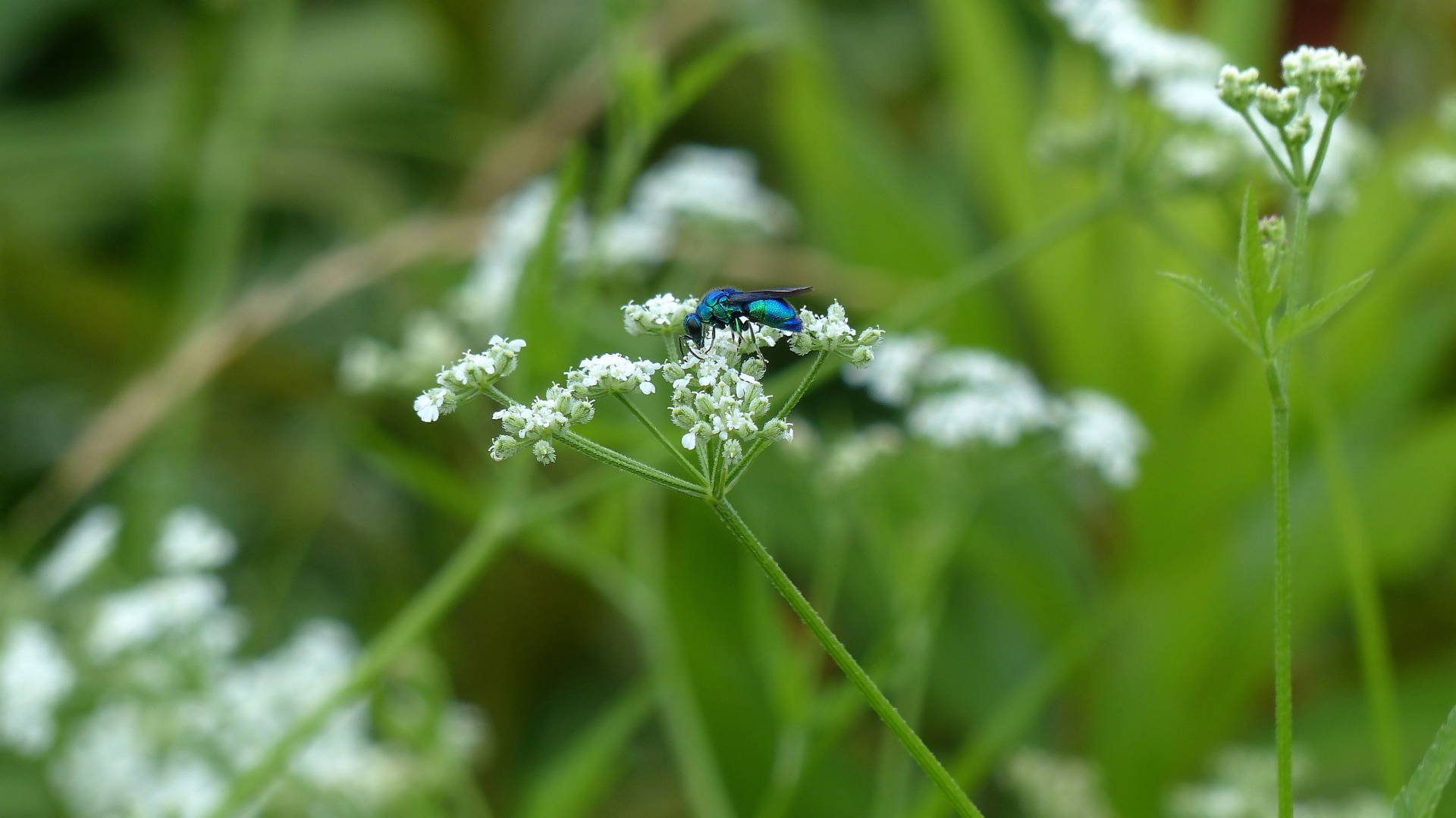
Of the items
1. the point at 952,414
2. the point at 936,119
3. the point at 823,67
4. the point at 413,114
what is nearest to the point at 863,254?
the point at 823,67

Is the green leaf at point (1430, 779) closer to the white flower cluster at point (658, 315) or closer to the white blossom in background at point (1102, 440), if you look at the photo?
the white flower cluster at point (658, 315)

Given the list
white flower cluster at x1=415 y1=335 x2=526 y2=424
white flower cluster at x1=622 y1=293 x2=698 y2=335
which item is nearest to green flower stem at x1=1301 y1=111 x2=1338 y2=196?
white flower cluster at x1=622 y1=293 x2=698 y2=335

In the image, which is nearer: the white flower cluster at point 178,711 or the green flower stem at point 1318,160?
the green flower stem at point 1318,160

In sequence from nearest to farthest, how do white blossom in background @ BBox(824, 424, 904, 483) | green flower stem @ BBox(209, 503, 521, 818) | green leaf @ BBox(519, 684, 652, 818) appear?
green flower stem @ BBox(209, 503, 521, 818) < green leaf @ BBox(519, 684, 652, 818) < white blossom in background @ BBox(824, 424, 904, 483)

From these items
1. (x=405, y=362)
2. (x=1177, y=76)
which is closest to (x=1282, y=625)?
(x=1177, y=76)

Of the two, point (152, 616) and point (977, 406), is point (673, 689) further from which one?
point (152, 616)

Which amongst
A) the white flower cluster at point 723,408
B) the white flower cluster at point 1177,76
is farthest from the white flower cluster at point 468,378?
the white flower cluster at point 1177,76

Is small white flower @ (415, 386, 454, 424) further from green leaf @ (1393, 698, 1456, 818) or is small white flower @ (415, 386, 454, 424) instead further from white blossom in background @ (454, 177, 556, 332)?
white blossom in background @ (454, 177, 556, 332)
